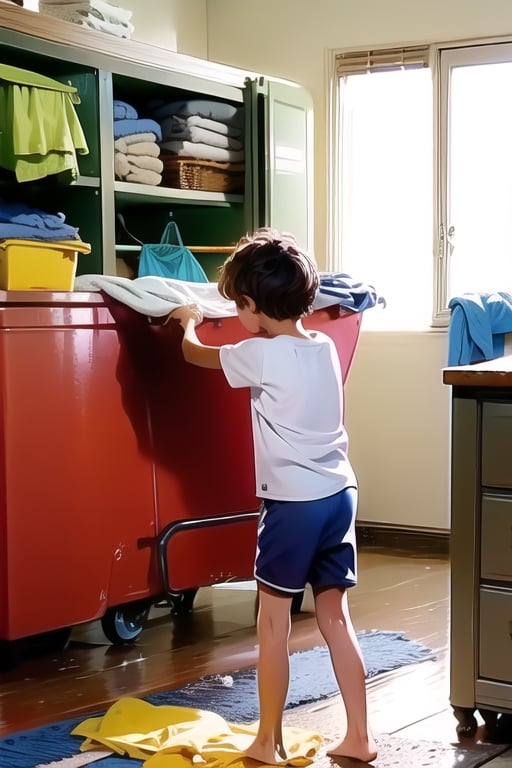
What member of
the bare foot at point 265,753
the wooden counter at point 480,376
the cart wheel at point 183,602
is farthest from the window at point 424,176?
the bare foot at point 265,753

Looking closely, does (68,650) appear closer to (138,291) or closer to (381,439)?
(138,291)

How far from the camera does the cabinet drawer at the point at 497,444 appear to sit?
232 centimetres

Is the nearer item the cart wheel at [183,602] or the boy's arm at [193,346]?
the boy's arm at [193,346]

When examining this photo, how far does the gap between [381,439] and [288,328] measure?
93.3 inches

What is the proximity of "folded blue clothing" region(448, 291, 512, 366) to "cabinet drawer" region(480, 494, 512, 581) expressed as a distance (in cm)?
173

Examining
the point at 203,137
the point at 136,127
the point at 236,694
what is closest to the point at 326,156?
the point at 203,137

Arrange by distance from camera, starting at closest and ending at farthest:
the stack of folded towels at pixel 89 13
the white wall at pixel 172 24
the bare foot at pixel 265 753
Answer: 1. the bare foot at pixel 265 753
2. the stack of folded towels at pixel 89 13
3. the white wall at pixel 172 24

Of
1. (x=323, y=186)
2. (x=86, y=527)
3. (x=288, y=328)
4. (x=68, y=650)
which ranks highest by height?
(x=323, y=186)

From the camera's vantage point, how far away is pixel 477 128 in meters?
4.43

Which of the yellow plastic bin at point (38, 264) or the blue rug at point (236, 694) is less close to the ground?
the yellow plastic bin at point (38, 264)

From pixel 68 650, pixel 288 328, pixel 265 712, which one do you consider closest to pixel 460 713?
pixel 265 712

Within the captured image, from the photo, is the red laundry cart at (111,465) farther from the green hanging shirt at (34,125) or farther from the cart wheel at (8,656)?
the green hanging shirt at (34,125)

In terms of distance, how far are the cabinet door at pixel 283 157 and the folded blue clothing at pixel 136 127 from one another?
445 mm

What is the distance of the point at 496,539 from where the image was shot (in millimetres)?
2348
